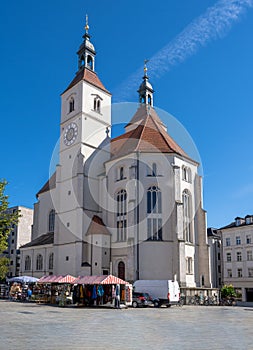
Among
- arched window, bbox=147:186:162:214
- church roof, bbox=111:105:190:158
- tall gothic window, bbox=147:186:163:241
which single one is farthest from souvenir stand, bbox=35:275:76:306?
church roof, bbox=111:105:190:158

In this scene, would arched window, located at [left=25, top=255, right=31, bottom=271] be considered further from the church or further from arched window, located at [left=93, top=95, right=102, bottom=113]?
arched window, located at [left=93, top=95, right=102, bottom=113]

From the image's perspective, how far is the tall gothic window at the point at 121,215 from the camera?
39562mm

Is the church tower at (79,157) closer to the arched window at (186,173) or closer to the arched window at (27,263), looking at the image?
the arched window at (27,263)

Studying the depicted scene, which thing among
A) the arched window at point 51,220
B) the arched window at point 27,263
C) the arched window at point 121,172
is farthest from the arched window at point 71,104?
the arched window at point 27,263

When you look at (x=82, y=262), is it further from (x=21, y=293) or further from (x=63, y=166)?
(x=63, y=166)

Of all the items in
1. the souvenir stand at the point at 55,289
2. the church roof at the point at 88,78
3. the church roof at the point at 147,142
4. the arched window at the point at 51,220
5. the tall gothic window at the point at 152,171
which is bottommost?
the souvenir stand at the point at 55,289

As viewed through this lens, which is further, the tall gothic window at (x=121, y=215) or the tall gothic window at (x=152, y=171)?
the tall gothic window at (x=121, y=215)

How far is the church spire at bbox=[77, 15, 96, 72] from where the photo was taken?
50.4 meters

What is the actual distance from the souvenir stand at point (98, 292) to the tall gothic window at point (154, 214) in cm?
895

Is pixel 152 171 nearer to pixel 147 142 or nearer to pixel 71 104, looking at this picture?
pixel 147 142

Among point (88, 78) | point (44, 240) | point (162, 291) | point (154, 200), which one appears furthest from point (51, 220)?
point (162, 291)

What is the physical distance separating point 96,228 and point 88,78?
62.7ft

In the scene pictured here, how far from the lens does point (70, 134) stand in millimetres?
46375

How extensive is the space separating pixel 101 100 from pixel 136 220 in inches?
711
